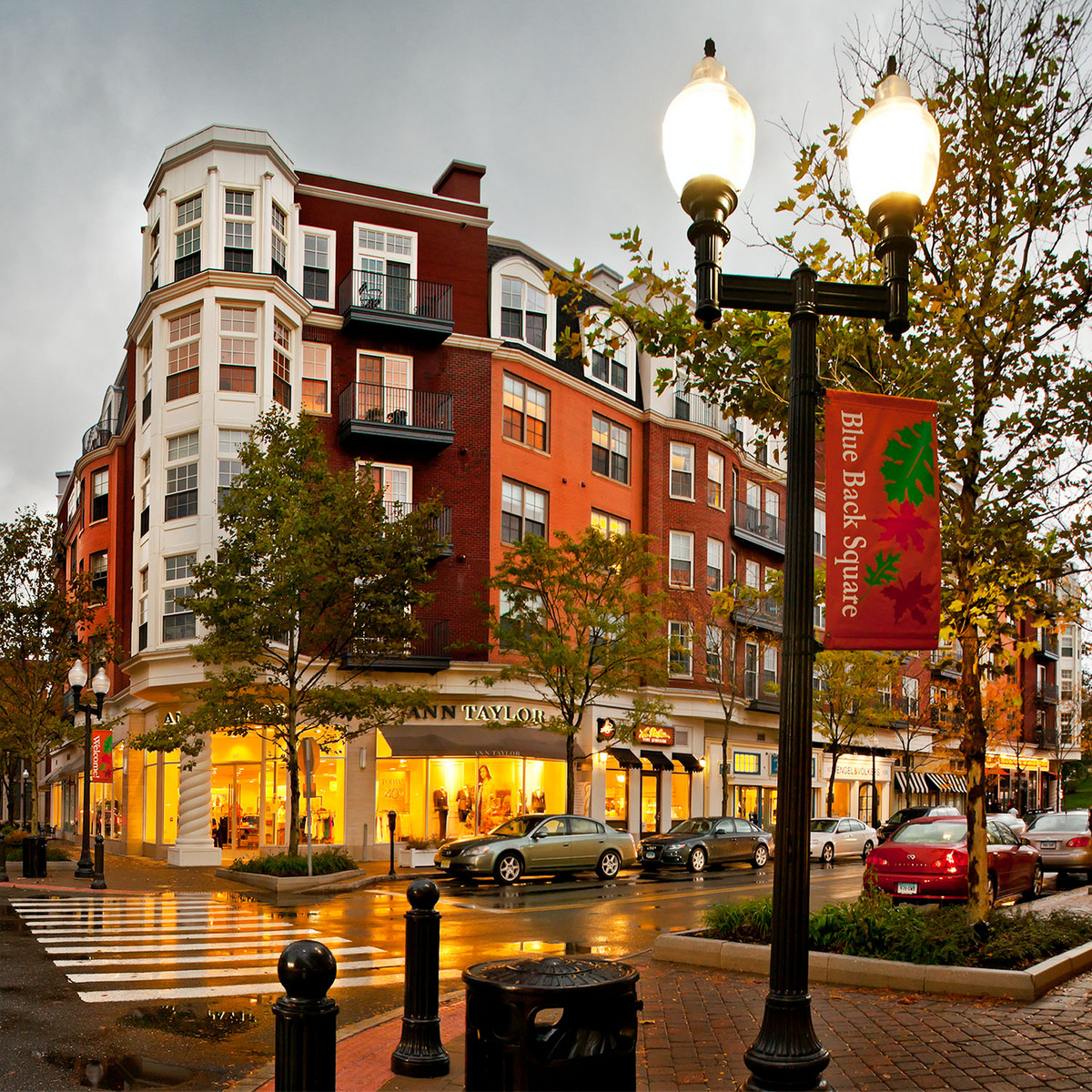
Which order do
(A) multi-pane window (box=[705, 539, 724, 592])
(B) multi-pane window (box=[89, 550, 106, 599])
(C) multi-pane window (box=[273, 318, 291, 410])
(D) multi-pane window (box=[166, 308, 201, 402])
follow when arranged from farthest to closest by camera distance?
(A) multi-pane window (box=[705, 539, 724, 592]) < (B) multi-pane window (box=[89, 550, 106, 599]) < (C) multi-pane window (box=[273, 318, 291, 410]) < (D) multi-pane window (box=[166, 308, 201, 402])

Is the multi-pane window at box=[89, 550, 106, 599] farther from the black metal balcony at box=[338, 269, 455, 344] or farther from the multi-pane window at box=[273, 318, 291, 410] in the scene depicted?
the black metal balcony at box=[338, 269, 455, 344]

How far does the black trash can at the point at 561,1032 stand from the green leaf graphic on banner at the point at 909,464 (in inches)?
117

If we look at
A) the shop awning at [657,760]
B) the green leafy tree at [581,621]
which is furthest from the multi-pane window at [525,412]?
the shop awning at [657,760]

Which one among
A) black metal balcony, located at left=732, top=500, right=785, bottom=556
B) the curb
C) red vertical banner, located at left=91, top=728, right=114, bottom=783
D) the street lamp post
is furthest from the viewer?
black metal balcony, located at left=732, top=500, right=785, bottom=556

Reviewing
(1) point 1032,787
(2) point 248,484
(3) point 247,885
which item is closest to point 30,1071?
(3) point 247,885

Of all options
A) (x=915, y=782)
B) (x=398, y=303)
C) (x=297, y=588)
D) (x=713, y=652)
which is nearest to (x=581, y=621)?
(x=297, y=588)

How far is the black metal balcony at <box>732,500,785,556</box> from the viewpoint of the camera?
43.7 meters

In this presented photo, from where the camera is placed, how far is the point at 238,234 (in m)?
30.3

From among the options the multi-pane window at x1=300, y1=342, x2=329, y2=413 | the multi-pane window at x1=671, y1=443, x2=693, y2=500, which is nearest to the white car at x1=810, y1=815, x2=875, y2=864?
the multi-pane window at x1=671, y1=443, x2=693, y2=500

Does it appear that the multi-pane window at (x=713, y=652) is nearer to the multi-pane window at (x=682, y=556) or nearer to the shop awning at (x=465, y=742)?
the multi-pane window at (x=682, y=556)

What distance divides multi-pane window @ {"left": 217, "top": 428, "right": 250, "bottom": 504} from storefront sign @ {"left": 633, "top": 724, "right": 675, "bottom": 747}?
50.3 ft

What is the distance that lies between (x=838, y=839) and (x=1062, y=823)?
26.9 ft

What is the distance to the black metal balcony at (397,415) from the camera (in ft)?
104

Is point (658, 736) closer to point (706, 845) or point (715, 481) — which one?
point (706, 845)
